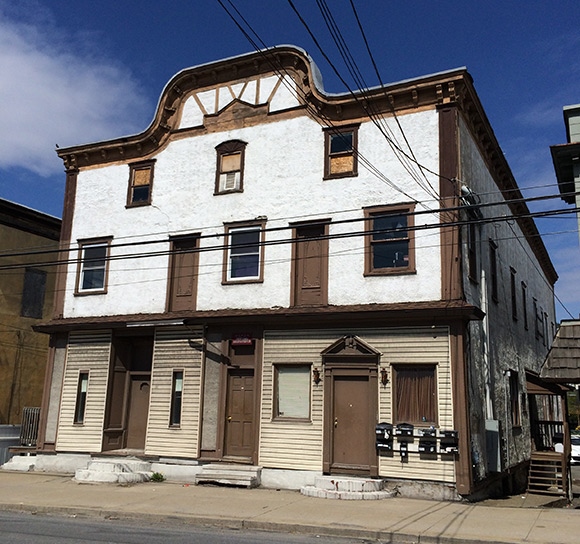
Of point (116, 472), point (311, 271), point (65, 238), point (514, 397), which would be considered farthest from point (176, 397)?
point (514, 397)

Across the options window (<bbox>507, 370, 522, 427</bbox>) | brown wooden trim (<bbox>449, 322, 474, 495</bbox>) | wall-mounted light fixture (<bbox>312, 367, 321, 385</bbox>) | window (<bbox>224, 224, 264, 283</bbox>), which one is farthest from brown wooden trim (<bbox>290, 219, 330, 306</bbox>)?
window (<bbox>507, 370, 522, 427</bbox>)

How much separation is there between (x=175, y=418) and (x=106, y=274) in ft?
16.5

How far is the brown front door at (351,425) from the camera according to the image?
49.5 ft

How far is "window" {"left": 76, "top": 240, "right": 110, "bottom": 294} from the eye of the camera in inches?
769

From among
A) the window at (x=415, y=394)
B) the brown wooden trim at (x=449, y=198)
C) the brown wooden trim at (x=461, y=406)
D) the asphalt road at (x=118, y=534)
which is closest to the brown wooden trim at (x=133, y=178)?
the brown wooden trim at (x=449, y=198)

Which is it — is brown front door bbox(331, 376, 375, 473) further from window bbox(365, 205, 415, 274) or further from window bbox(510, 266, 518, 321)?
window bbox(510, 266, 518, 321)

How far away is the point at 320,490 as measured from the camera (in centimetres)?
1431

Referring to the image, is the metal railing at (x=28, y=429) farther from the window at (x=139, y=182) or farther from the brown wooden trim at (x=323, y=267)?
the brown wooden trim at (x=323, y=267)

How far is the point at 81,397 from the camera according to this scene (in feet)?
62.0

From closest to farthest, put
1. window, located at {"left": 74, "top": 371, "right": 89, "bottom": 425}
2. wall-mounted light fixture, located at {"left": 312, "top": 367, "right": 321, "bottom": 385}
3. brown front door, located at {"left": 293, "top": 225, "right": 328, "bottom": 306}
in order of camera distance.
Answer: wall-mounted light fixture, located at {"left": 312, "top": 367, "right": 321, "bottom": 385} → brown front door, located at {"left": 293, "top": 225, "right": 328, "bottom": 306} → window, located at {"left": 74, "top": 371, "right": 89, "bottom": 425}

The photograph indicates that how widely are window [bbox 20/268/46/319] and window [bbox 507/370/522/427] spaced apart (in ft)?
59.4

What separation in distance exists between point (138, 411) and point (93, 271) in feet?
15.0

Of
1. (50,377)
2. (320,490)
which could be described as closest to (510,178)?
(320,490)

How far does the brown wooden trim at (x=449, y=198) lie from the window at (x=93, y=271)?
404 inches
